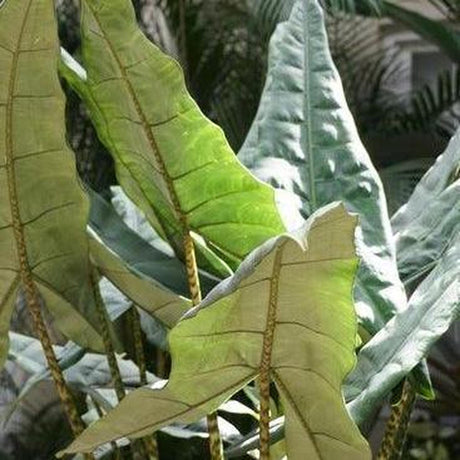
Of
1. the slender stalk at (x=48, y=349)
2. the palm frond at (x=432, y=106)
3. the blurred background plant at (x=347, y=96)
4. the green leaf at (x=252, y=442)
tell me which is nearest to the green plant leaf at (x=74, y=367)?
the slender stalk at (x=48, y=349)

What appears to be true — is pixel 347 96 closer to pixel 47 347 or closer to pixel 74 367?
pixel 74 367

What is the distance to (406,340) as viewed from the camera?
75 centimetres

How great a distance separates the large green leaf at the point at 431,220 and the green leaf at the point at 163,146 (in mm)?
156

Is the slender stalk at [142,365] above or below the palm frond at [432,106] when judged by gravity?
above

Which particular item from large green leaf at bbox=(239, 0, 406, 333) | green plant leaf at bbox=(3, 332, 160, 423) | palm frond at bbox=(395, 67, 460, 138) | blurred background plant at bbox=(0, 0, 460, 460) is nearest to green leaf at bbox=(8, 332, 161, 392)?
green plant leaf at bbox=(3, 332, 160, 423)

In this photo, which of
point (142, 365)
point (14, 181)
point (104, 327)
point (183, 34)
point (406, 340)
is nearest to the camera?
point (406, 340)

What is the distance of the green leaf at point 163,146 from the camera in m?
0.82

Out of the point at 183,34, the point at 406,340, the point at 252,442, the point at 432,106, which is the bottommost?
the point at 432,106

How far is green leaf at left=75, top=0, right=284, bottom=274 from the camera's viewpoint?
0.82 meters

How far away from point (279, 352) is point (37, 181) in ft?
0.80

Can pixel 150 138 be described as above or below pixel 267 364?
Answer: above

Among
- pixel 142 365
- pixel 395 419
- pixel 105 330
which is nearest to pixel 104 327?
pixel 105 330

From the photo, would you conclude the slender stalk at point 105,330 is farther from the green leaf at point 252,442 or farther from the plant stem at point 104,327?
the green leaf at point 252,442

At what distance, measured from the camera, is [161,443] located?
225 centimetres
